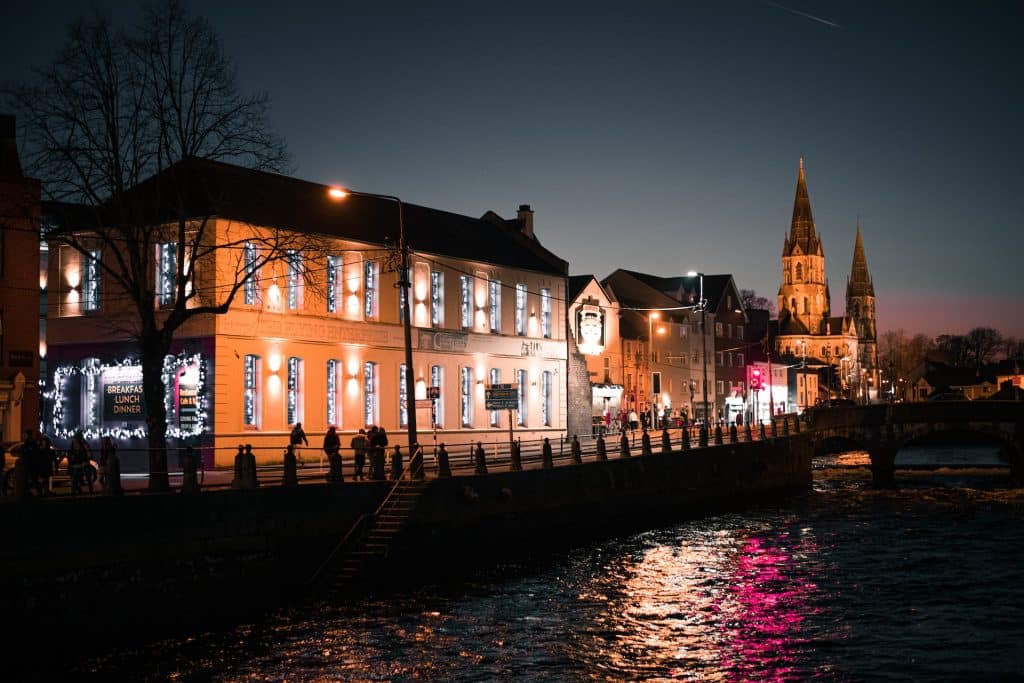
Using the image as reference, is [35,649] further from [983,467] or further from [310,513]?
[983,467]

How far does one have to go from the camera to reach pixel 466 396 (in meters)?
59.9

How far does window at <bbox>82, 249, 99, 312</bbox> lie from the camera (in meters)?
49.2

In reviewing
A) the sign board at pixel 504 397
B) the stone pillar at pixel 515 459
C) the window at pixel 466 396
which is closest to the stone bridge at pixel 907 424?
the window at pixel 466 396

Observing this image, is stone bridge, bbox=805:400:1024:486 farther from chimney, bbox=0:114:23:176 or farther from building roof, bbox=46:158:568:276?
chimney, bbox=0:114:23:176

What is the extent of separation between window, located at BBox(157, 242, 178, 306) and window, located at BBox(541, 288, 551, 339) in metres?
24.7

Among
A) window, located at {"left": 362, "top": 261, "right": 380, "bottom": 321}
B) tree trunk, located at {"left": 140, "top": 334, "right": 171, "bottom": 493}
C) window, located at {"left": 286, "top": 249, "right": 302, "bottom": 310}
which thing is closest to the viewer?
tree trunk, located at {"left": 140, "top": 334, "right": 171, "bottom": 493}

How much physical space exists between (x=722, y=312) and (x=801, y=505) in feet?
172

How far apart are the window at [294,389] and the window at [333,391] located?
189cm

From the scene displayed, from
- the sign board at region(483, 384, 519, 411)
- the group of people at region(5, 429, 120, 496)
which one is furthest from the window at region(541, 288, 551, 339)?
the group of people at region(5, 429, 120, 496)

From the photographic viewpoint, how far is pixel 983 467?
94.6 metres

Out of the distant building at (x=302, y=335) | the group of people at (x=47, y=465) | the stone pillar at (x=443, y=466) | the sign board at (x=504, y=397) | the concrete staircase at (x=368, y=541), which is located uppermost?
the distant building at (x=302, y=335)

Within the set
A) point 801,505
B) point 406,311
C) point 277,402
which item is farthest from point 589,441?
point 406,311

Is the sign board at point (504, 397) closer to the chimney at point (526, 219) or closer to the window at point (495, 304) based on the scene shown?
the window at point (495, 304)

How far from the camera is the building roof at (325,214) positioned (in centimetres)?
4616
